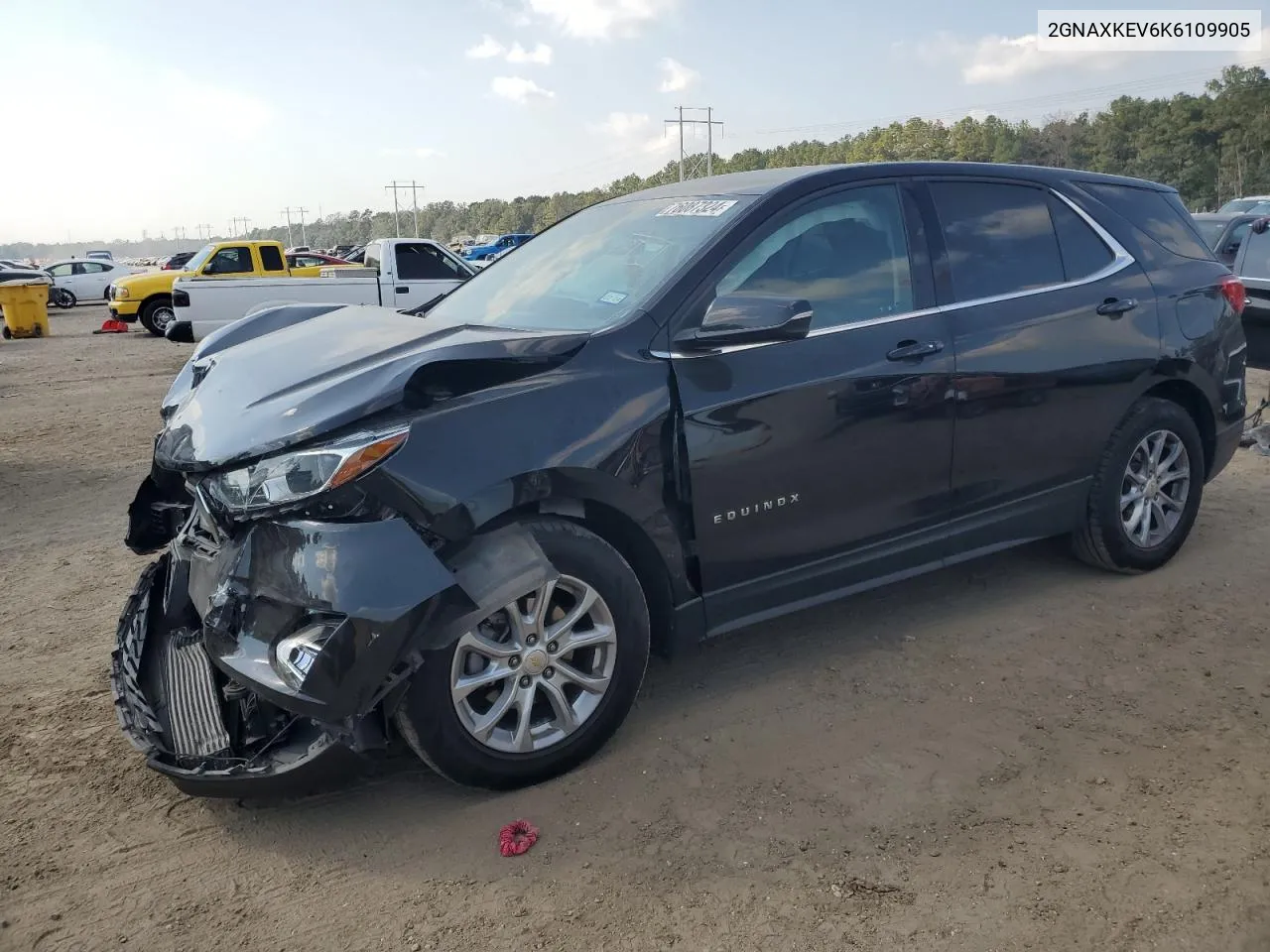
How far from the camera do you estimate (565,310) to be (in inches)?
140

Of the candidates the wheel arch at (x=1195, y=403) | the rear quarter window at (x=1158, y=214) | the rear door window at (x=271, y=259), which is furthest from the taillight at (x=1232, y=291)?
the rear door window at (x=271, y=259)

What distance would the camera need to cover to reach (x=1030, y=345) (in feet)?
13.1

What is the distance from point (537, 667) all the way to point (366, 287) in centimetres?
1258

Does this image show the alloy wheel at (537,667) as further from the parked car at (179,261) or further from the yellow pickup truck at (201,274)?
the parked car at (179,261)

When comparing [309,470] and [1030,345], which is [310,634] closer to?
[309,470]

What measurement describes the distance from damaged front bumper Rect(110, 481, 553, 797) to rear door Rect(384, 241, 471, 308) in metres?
12.2

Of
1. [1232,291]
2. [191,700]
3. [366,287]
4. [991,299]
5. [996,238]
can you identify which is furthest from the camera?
[366,287]

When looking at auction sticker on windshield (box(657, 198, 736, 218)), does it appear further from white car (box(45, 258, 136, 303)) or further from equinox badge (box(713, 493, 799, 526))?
white car (box(45, 258, 136, 303))

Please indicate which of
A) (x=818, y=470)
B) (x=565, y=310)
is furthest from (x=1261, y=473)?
(x=565, y=310)

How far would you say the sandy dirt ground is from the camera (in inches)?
97.2

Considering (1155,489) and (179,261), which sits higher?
(179,261)

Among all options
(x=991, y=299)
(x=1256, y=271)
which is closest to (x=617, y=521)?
(x=991, y=299)

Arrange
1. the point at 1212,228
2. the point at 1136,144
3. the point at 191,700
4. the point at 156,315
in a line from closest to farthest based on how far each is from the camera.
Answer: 1. the point at 191,700
2. the point at 1212,228
3. the point at 156,315
4. the point at 1136,144

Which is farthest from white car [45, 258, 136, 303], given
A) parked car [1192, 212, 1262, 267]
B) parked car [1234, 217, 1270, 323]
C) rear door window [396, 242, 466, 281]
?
parked car [1234, 217, 1270, 323]
